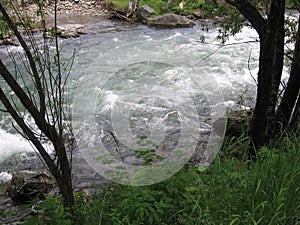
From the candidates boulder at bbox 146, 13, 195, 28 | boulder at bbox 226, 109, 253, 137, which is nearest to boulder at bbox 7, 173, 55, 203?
boulder at bbox 226, 109, 253, 137

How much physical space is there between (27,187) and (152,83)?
4.07m

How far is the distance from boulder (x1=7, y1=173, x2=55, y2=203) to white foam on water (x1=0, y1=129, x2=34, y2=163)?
934 mm

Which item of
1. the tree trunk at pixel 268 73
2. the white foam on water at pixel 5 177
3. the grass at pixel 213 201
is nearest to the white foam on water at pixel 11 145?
the white foam on water at pixel 5 177

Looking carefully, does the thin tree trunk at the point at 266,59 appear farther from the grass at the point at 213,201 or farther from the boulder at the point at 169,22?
the boulder at the point at 169,22

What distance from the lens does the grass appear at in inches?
79.6

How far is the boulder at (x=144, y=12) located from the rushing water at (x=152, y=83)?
8.59ft

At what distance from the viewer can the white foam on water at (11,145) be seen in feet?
16.6

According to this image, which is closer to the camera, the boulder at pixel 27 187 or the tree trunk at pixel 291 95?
the tree trunk at pixel 291 95

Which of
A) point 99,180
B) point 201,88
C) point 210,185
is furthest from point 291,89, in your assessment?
point 201,88

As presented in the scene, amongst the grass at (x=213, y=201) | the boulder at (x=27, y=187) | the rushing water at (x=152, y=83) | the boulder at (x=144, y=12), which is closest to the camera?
the grass at (x=213, y=201)

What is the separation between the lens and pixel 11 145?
520 centimetres

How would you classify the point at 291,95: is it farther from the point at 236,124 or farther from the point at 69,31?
the point at 69,31

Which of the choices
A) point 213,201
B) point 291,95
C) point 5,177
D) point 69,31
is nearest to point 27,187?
point 5,177

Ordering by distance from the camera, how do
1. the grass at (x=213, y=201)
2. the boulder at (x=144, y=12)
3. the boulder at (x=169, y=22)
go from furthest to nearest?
the boulder at (x=144, y=12), the boulder at (x=169, y=22), the grass at (x=213, y=201)
